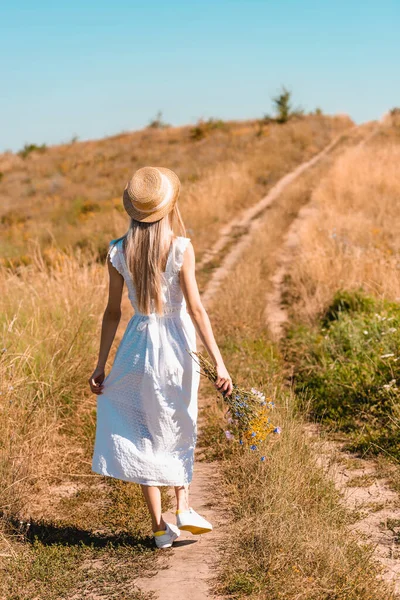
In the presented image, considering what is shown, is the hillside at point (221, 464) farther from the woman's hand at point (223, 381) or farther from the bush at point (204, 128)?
the bush at point (204, 128)

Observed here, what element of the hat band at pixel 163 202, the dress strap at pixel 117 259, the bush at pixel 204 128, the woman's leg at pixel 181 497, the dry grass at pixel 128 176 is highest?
the bush at pixel 204 128

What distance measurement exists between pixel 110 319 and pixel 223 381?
0.67 metres

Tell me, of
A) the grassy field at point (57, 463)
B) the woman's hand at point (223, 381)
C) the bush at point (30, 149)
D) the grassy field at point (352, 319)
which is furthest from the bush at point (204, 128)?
the woman's hand at point (223, 381)

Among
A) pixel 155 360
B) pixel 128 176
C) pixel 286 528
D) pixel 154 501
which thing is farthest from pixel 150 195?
pixel 128 176

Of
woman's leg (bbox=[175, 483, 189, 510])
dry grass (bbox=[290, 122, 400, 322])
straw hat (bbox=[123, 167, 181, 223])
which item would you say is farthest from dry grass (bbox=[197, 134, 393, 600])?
dry grass (bbox=[290, 122, 400, 322])

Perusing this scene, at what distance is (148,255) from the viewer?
10.1 feet

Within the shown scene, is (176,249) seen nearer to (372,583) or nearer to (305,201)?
(372,583)

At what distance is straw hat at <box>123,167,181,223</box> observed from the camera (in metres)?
3.05

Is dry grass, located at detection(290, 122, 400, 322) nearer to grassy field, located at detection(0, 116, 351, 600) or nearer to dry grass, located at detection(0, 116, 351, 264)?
grassy field, located at detection(0, 116, 351, 600)

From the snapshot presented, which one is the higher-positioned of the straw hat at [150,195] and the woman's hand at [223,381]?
the straw hat at [150,195]

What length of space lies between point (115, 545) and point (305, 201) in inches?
504

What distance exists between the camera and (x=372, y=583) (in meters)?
2.75

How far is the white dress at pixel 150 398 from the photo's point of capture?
3.17 m

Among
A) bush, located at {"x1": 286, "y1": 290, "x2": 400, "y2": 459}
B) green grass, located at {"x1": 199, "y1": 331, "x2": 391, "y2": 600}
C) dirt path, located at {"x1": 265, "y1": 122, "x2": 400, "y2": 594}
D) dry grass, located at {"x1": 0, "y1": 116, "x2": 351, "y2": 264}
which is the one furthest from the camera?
dry grass, located at {"x1": 0, "y1": 116, "x2": 351, "y2": 264}
